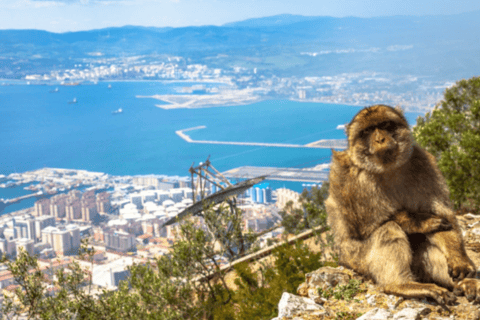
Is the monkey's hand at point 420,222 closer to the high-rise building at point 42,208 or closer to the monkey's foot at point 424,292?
the monkey's foot at point 424,292

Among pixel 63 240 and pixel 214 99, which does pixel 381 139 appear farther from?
pixel 214 99

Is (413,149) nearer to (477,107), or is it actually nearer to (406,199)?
(406,199)

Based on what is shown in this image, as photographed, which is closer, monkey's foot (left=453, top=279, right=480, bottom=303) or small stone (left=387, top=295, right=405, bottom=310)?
monkey's foot (left=453, top=279, right=480, bottom=303)

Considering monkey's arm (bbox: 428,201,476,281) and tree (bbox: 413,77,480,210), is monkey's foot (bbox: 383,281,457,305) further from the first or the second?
tree (bbox: 413,77,480,210)

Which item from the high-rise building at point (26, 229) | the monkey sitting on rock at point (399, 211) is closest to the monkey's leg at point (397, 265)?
the monkey sitting on rock at point (399, 211)

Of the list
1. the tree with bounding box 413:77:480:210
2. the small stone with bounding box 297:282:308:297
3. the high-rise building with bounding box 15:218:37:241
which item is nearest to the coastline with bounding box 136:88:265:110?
the high-rise building with bounding box 15:218:37:241

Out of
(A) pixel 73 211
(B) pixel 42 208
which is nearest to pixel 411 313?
(A) pixel 73 211

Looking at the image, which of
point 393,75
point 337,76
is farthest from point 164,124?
point 393,75
